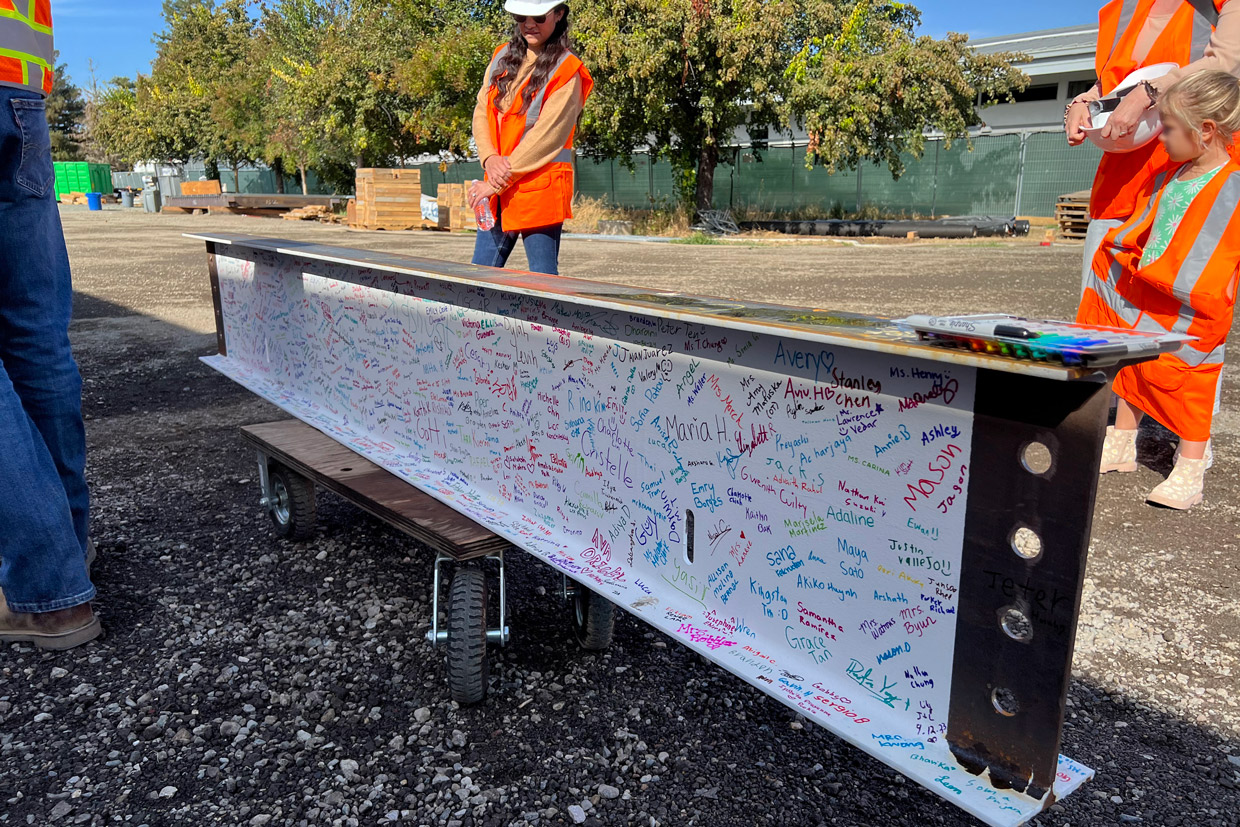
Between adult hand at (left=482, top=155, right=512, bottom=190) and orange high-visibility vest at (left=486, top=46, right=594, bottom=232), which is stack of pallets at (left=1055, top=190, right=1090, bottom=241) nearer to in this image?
orange high-visibility vest at (left=486, top=46, right=594, bottom=232)

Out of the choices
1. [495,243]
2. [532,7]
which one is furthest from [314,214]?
[532,7]

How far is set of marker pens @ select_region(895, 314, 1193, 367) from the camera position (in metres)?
1.14

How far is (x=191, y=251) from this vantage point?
16297 mm

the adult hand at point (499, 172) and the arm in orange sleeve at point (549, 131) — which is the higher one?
the arm in orange sleeve at point (549, 131)

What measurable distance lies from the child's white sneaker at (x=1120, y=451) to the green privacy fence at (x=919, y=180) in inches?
872

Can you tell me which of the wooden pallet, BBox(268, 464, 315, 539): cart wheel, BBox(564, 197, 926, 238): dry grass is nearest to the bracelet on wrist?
BBox(268, 464, 315, 539): cart wheel

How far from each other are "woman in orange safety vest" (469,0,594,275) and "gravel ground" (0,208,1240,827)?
4.74 ft

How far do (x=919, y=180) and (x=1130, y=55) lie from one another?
83.6ft

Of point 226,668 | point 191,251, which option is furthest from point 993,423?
point 191,251

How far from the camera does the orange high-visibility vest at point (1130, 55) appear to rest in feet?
11.1

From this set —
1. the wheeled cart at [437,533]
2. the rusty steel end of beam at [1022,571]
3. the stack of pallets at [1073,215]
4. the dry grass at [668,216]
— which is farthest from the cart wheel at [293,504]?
the stack of pallets at [1073,215]

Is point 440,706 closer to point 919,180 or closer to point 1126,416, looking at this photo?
point 1126,416

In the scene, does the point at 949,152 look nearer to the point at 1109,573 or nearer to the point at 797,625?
the point at 1109,573

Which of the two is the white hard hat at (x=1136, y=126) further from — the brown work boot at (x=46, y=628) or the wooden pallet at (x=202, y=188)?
the wooden pallet at (x=202, y=188)
